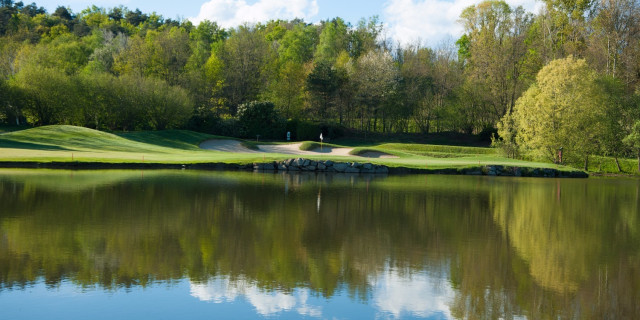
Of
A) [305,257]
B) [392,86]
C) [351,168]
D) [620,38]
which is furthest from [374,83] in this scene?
[305,257]

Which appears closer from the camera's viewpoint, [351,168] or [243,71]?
[351,168]

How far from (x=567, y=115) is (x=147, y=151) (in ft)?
102

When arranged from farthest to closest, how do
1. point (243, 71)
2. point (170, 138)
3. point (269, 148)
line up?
point (243, 71) → point (269, 148) → point (170, 138)

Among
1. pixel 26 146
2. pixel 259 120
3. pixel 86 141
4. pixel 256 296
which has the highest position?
pixel 259 120

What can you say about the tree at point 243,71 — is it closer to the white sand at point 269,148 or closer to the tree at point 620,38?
the white sand at point 269,148

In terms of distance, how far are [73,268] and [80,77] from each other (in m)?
51.4

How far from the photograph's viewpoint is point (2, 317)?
24.2 ft

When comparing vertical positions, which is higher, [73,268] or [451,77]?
[451,77]

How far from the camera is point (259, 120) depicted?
60.4 metres

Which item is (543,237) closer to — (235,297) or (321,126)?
(235,297)

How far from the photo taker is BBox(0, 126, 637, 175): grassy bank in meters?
34.8

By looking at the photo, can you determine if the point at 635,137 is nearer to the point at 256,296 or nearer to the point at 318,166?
the point at 318,166

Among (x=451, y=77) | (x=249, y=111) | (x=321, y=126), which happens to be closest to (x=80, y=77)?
(x=249, y=111)

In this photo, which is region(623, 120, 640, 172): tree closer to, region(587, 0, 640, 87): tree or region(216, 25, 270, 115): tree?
region(587, 0, 640, 87): tree
